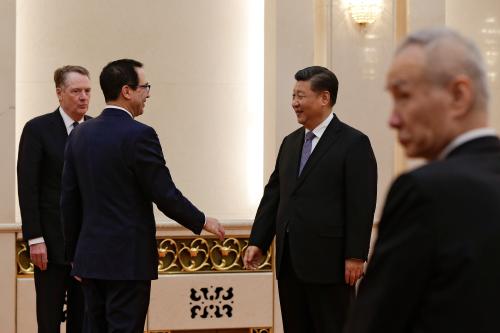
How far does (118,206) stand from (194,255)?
183 centimetres

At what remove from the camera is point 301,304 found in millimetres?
4031

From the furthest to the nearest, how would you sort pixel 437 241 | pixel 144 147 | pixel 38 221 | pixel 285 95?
pixel 285 95 < pixel 38 221 < pixel 144 147 < pixel 437 241

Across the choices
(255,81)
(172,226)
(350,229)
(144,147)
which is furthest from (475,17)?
(144,147)

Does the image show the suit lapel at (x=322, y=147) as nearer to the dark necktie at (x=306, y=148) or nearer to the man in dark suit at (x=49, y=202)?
the dark necktie at (x=306, y=148)

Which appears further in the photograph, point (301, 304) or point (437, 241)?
point (301, 304)

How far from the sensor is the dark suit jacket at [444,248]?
148 cm

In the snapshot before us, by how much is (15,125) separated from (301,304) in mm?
2457

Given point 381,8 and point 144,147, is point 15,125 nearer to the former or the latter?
point 144,147

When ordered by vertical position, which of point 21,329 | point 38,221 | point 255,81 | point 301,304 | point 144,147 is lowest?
point 21,329

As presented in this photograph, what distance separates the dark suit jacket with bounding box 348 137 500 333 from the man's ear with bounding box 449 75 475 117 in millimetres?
67

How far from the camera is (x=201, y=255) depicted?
556 cm

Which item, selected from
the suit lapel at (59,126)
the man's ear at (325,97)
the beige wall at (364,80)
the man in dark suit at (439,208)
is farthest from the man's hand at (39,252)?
the man in dark suit at (439,208)

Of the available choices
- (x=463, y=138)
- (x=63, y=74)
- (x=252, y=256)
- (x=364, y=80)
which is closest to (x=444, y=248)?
(x=463, y=138)

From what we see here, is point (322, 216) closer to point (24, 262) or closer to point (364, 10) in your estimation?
point (24, 262)
